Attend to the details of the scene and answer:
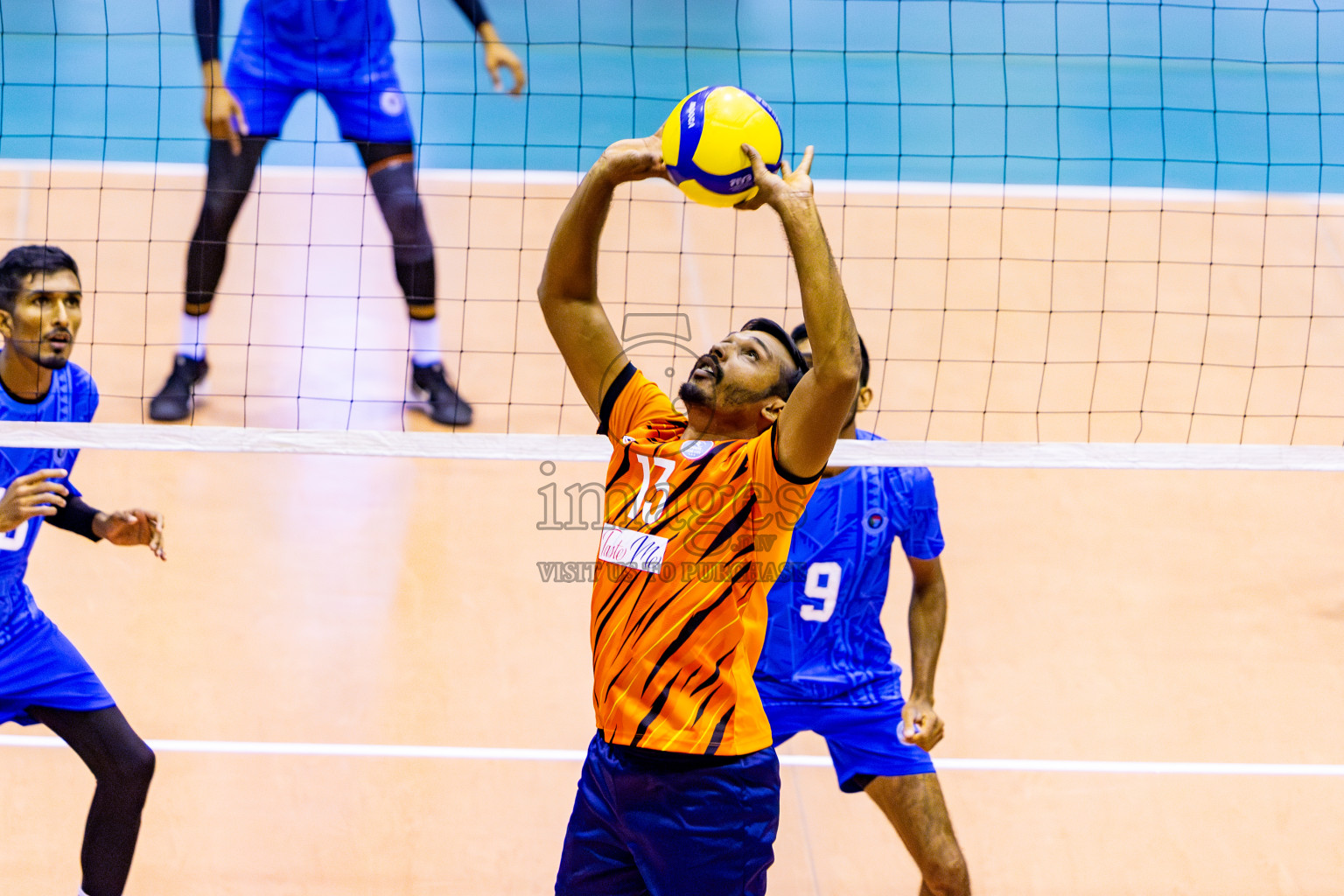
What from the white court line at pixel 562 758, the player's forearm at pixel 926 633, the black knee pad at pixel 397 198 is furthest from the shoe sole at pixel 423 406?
the player's forearm at pixel 926 633

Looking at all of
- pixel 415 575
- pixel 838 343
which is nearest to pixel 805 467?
pixel 838 343

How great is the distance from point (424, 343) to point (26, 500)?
170 inches

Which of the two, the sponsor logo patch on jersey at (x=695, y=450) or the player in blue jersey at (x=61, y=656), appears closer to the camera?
the sponsor logo patch on jersey at (x=695, y=450)

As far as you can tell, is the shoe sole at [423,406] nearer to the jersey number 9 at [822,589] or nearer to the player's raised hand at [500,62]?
the player's raised hand at [500,62]

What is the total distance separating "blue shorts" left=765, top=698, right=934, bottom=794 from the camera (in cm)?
413

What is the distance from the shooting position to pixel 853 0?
1594 centimetres

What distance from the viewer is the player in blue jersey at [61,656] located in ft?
13.3

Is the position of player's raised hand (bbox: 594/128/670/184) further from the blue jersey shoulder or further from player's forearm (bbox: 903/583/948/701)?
the blue jersey shoulder

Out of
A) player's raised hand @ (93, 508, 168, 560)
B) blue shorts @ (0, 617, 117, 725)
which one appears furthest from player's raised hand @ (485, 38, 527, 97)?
blue shorts @ (0, 617, 117, 725)

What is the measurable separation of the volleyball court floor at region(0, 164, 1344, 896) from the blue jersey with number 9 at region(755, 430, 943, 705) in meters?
0.90

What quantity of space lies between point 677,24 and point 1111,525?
9.86 metres

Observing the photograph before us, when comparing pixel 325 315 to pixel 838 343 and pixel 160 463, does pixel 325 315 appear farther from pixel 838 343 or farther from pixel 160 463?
pixel 838 343

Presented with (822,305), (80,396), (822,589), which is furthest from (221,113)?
(822,305)

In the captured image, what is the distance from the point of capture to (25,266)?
442cm
